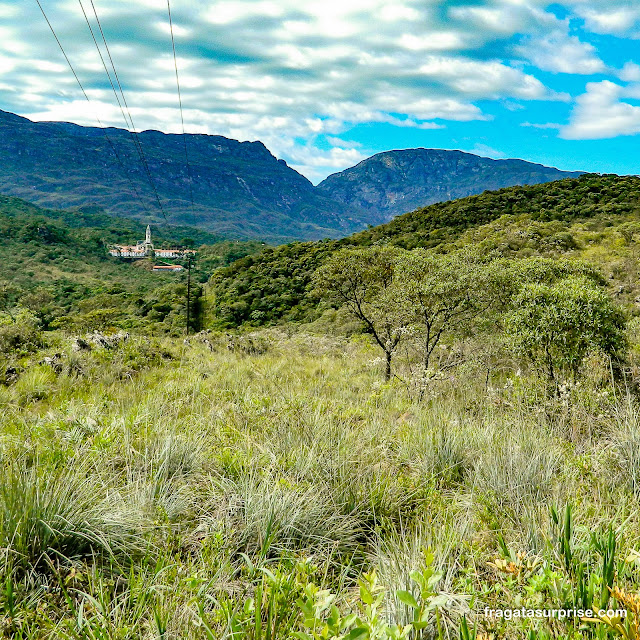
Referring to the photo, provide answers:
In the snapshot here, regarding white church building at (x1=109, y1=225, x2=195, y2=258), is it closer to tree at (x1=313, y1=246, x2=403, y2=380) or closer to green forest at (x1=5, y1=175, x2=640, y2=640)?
tree at (x1=313, y1=246, x2=403, y2=380)

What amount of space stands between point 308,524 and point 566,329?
16.4ft

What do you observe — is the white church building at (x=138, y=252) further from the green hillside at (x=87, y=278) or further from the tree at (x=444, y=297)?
the tree at (x=444, y=297)

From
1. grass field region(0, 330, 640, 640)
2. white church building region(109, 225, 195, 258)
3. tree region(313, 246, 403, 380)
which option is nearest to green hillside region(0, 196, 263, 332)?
white church building region(109, 225, 195, 258)

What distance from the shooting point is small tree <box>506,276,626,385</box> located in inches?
221

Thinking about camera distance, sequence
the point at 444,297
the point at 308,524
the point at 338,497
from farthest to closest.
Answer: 1. the point at 444,297
2. the point at 338,497
3. the point at 308,524

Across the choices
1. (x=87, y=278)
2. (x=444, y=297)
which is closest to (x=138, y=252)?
(x=87, y=278)

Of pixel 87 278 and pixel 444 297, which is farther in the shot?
pixel 87 278

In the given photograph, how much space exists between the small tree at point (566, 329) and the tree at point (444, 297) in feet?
6.13

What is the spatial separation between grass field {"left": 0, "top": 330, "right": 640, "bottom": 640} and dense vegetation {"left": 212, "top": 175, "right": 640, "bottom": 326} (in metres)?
24.0

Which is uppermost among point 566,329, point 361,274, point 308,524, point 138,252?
point 138,252

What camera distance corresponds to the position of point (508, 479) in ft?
8.73

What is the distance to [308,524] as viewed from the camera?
2293mm

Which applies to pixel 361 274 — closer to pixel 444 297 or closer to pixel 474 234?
pixel 444 297

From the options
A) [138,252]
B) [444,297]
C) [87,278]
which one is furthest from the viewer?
[138,252]
